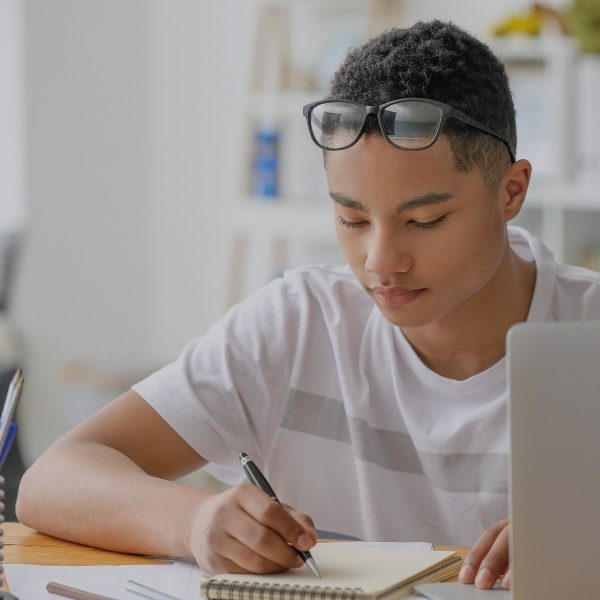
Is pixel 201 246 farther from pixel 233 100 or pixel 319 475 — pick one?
pixel 319 475

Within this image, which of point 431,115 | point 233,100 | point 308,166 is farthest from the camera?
point 233,100

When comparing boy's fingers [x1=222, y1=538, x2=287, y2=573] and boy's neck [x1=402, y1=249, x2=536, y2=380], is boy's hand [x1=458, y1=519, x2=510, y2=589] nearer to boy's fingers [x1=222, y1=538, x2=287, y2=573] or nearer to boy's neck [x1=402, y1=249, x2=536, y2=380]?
boy's fingers [x1=222, y1=538, x2=287, y2=573]

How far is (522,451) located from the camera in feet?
2.91

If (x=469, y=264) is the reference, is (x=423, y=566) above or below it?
below

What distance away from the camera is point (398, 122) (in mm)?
1212

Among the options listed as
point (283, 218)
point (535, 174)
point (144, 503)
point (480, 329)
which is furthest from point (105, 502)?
point (283, 218)

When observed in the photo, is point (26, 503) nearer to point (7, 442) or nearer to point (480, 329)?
point (7, 442)

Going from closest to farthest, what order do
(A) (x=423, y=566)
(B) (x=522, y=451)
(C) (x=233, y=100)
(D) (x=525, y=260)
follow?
(B) (x=522, y=451) < (A) (x=423, y=566) < (D) (x=525, y=260) < (C) (x=233, y=100)

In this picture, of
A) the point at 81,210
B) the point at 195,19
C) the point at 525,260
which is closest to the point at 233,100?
the point at 195,19

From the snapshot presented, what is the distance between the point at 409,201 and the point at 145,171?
3.76 metres

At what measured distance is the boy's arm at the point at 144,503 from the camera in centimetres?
105

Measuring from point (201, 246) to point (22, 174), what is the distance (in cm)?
78

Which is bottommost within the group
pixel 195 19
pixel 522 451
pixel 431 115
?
pixel 522 451

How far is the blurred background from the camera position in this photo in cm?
401
